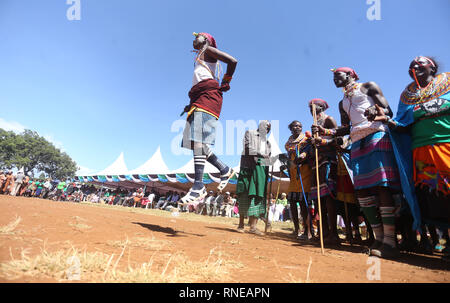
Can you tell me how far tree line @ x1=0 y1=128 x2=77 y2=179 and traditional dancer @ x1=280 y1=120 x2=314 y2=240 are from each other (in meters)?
50.8

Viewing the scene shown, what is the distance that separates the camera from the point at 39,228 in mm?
1822

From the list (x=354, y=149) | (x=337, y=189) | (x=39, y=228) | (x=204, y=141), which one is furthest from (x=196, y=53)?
(x=337, y=189)

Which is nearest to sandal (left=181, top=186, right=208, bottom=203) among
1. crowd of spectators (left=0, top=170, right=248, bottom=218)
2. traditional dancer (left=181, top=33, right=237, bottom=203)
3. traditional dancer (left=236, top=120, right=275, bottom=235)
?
traditional dancer (left=181, top=33, right=237, bottom=203)

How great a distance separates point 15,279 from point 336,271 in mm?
1666

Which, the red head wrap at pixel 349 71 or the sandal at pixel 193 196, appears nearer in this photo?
the sandal at pixel 193 196

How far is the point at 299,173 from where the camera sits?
4.20 meters

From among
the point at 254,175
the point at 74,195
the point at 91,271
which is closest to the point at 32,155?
the point at 74,195

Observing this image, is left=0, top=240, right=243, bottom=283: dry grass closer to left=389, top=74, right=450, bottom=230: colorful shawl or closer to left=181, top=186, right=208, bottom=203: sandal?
left=181, top=186, right=208, bottom=203: sandal

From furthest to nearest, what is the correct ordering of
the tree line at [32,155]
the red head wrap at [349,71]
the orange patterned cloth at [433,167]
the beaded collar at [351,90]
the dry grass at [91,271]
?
the tree line at [32,155], the red head wrap at [349,71], the beaded collar at [351,90], the orange patterned cloth at [433,167], the dry grass at [91,271]

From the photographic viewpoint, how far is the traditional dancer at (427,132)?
2.12 m

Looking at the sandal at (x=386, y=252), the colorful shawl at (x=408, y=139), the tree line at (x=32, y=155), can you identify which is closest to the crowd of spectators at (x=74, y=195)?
the sandal at (x=386, y=252)

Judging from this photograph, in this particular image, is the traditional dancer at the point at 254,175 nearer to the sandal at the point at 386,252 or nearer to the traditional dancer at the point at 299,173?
the traditional dancer at the point at 299,173

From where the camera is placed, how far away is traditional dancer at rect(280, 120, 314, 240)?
409cm
